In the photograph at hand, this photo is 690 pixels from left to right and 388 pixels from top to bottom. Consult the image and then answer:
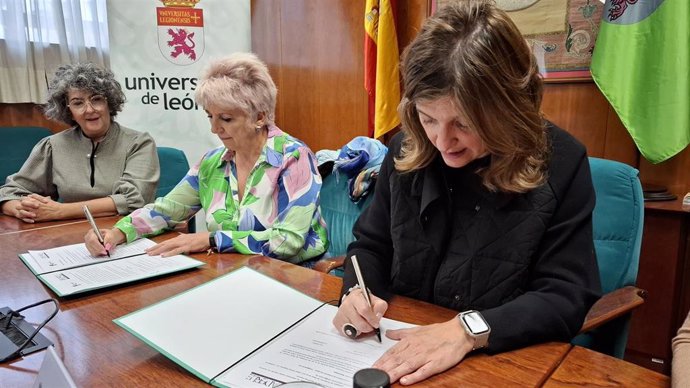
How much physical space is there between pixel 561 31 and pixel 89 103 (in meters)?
2.30

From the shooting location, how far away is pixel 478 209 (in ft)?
3.34

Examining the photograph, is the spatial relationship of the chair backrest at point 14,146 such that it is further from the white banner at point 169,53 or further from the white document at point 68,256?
the white document at point 68,256

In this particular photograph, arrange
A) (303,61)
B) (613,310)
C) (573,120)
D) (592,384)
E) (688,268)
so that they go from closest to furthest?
(592,384), (613,310), (688,268), (573,120), (303,61)

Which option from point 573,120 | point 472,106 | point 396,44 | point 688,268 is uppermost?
point 396,44

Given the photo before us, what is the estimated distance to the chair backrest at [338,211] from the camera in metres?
1.85

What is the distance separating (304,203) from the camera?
62.4 inches

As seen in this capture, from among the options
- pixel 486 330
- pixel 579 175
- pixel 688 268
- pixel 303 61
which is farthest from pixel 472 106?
pixel 303 61

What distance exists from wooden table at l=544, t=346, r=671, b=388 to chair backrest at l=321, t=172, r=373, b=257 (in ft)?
3.67

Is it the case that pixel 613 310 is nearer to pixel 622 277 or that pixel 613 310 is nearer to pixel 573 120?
pixel 622 277

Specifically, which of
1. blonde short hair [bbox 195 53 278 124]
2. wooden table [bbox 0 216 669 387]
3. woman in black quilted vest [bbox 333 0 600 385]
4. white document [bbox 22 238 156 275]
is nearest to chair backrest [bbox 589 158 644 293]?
woman in black quilted vest [bbox 333 0 600 385]

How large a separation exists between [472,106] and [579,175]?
0.98 feet

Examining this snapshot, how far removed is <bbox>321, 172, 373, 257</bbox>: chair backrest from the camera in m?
1.85

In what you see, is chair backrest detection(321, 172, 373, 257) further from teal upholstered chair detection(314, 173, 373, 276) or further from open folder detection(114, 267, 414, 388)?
open folder detection(114, 267, 414, 388)

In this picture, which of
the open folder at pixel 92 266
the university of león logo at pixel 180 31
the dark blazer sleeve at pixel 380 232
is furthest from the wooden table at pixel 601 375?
the university of león logo at pixel 180 31
